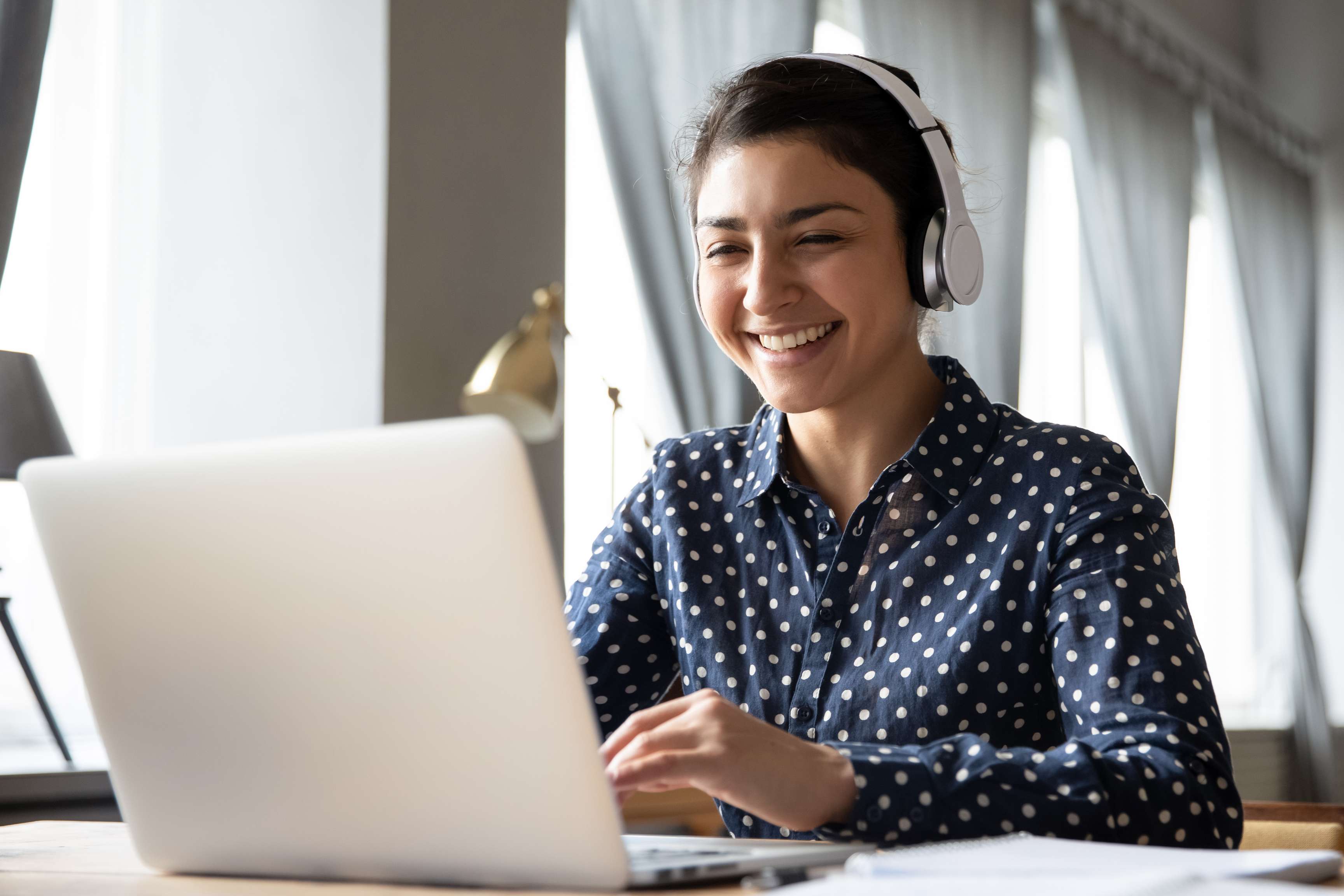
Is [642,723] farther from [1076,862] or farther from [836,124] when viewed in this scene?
[836,124]

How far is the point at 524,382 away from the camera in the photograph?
2123 millimetres

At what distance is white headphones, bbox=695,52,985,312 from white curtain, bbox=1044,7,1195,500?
10.4 feet

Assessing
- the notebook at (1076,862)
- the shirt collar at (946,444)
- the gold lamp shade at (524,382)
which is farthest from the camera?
the gold lamp shade at (524,382)

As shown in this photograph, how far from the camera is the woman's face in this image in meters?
1.25

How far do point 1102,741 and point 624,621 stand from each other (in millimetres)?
536

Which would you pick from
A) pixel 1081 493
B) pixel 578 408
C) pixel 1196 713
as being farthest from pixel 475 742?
pixel 578 408

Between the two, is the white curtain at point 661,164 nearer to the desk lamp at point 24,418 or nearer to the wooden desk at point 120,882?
the desk lamp at point 24,418

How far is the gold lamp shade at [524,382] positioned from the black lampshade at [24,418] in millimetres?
645

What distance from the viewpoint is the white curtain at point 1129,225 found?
4.27m

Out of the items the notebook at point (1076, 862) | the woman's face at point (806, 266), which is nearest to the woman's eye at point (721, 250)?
the woman's face at point (806, 266)

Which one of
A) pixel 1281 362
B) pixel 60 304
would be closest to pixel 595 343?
pixel 60 304

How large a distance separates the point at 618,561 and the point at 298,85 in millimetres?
1455

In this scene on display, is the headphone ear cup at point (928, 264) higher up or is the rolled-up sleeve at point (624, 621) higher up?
the headphone ear cup at point (928, 264)

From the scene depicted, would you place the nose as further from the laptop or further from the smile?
the laptop
